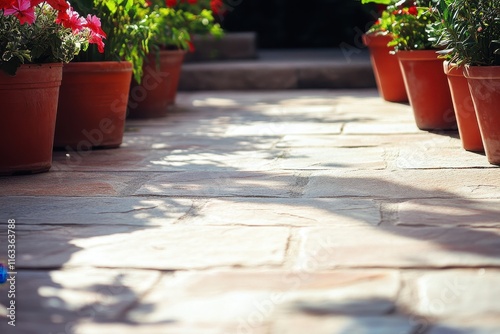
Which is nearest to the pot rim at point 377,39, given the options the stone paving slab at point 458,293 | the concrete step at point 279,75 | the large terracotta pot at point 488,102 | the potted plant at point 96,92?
the concrete step at point 279,75

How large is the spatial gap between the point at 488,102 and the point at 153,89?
2.95 m

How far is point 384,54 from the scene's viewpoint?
6109 mm

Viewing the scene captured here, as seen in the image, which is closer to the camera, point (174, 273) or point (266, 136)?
point (174, 273)

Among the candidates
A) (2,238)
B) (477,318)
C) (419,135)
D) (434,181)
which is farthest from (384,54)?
(477,318)

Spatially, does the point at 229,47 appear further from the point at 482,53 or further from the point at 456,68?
the point at 482,53

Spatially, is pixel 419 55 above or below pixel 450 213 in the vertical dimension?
above

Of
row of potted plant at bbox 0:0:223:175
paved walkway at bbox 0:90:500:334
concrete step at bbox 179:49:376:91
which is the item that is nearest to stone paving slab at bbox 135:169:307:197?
paved walkway at bbox 0:90:500:334

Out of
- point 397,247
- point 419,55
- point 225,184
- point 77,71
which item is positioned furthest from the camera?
point 419,55

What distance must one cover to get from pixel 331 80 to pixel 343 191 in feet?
15.8

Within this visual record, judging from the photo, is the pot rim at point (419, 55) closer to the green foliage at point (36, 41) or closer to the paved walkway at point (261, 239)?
the paved walkway at point (261, 239)

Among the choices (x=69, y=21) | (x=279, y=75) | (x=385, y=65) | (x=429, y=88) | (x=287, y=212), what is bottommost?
(x=279, y=75)

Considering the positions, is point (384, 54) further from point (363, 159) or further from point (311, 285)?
point (311, 285)

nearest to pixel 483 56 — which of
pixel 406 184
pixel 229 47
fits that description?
pixel 406 184

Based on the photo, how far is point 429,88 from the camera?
4676 mm
